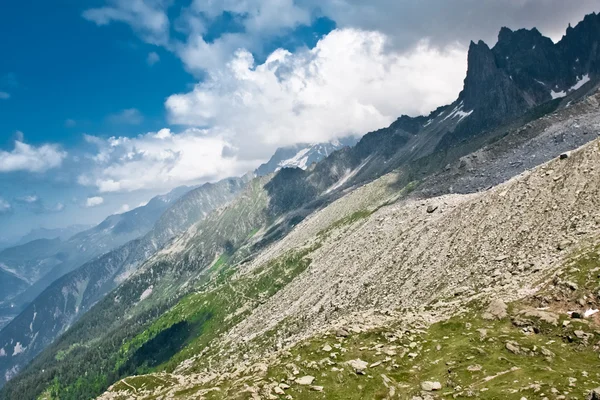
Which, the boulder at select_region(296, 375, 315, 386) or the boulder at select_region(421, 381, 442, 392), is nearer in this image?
the boulder at select_region(421, 381, 442, 392)

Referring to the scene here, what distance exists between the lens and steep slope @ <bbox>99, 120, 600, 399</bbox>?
43.7m

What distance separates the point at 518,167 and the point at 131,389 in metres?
132

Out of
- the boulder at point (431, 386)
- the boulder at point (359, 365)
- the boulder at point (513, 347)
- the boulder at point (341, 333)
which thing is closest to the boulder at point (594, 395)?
the boulder at point (513, 347)

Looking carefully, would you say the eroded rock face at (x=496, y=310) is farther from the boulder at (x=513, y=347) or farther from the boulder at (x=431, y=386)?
the boulder at (x=431, y=386)

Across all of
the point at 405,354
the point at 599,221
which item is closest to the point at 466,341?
the point at 405,354

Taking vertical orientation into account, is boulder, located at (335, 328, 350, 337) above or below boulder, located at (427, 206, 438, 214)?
below

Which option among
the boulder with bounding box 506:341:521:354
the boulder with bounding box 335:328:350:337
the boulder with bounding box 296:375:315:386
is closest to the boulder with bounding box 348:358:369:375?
the boulder with bounding box 296:375:315:386

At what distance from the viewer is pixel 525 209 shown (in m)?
77.0

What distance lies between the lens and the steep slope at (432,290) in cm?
4372

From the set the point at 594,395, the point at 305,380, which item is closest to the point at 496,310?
the point at 594,395

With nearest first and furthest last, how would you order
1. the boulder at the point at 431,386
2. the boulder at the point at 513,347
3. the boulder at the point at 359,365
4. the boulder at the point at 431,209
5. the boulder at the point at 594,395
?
the boulder at the point at 594,395
the boulder at the point at 431,386
the boulder at the point at 513,347
the boulder at the point at 359,365
the boulder at the point at 431,209

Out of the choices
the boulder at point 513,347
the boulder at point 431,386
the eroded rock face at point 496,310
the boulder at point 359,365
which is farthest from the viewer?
the eroded rock face at point 496,310

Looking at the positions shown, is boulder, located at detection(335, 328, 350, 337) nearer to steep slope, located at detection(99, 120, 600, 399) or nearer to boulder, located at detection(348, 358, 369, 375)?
steep slope, located at detection(99, 120, 600, 399)

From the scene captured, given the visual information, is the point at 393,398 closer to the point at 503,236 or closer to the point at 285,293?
the point at 503,236
